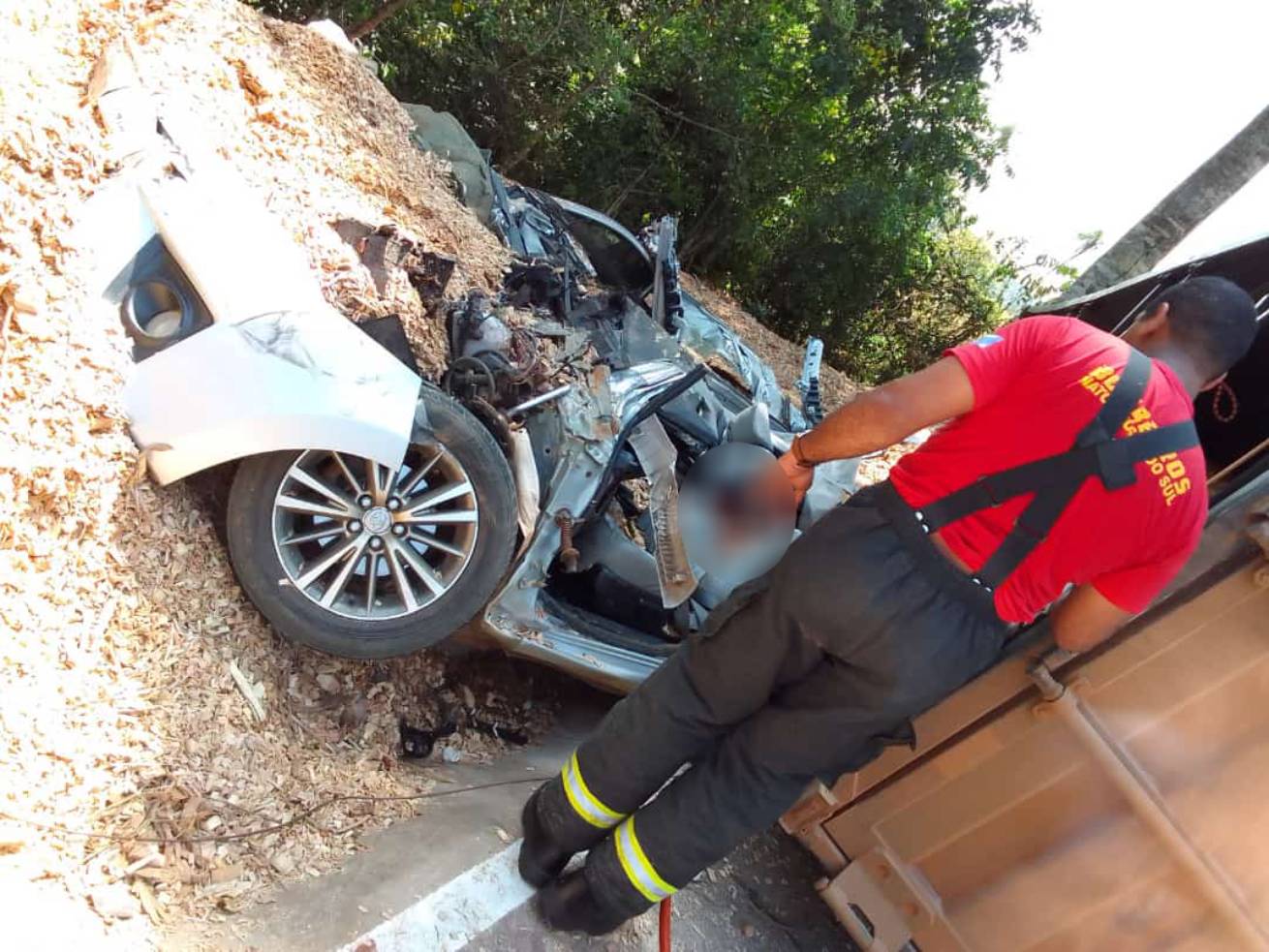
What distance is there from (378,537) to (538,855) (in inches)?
42.9

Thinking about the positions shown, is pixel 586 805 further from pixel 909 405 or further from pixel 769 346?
pixel 769 346

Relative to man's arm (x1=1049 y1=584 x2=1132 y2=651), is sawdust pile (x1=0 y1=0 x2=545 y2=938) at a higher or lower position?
lower

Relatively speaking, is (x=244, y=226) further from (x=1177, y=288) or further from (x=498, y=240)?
(x=1177, y=288)

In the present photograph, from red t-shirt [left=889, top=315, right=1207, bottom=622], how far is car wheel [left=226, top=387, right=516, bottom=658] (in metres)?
1.37

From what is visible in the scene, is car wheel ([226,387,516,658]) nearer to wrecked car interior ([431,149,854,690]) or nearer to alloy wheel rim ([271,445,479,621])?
alloy wheel rim ([271,445,479,621])

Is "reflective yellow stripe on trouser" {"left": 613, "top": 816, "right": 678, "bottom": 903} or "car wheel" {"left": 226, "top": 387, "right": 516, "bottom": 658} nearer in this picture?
"reflective yellow stripe on trouser" {"left": 613, "top": 816, "right": 678, "bottom": 903}

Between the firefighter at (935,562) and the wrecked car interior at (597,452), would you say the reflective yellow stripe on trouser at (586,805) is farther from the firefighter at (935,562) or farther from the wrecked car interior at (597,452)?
the wrecked car interior at (597,452)

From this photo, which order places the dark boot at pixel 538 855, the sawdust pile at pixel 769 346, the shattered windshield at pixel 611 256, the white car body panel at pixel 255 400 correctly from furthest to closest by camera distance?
the sawdust pile at pixel 769 346, the shattered windshield at pixel 611 256, the dark boot at pixel 538 855, the white car body panel at pixel 255 400

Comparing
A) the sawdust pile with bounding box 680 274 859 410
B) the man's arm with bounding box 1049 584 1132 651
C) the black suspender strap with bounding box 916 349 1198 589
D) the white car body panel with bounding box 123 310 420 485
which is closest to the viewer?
the black suspender strap with bounding box 916 349 1198 589

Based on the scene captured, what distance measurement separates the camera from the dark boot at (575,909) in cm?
254

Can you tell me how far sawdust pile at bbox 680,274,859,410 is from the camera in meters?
9.54

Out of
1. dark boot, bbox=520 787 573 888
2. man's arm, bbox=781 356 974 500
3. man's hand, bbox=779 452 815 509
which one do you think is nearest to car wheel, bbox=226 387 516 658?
dark boot, bbox=520 787 573 888

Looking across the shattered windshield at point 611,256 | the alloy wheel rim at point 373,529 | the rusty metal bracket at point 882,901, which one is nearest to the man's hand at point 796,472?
the alloy wheel rim at point 373,529

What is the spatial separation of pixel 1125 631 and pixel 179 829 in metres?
2.59
